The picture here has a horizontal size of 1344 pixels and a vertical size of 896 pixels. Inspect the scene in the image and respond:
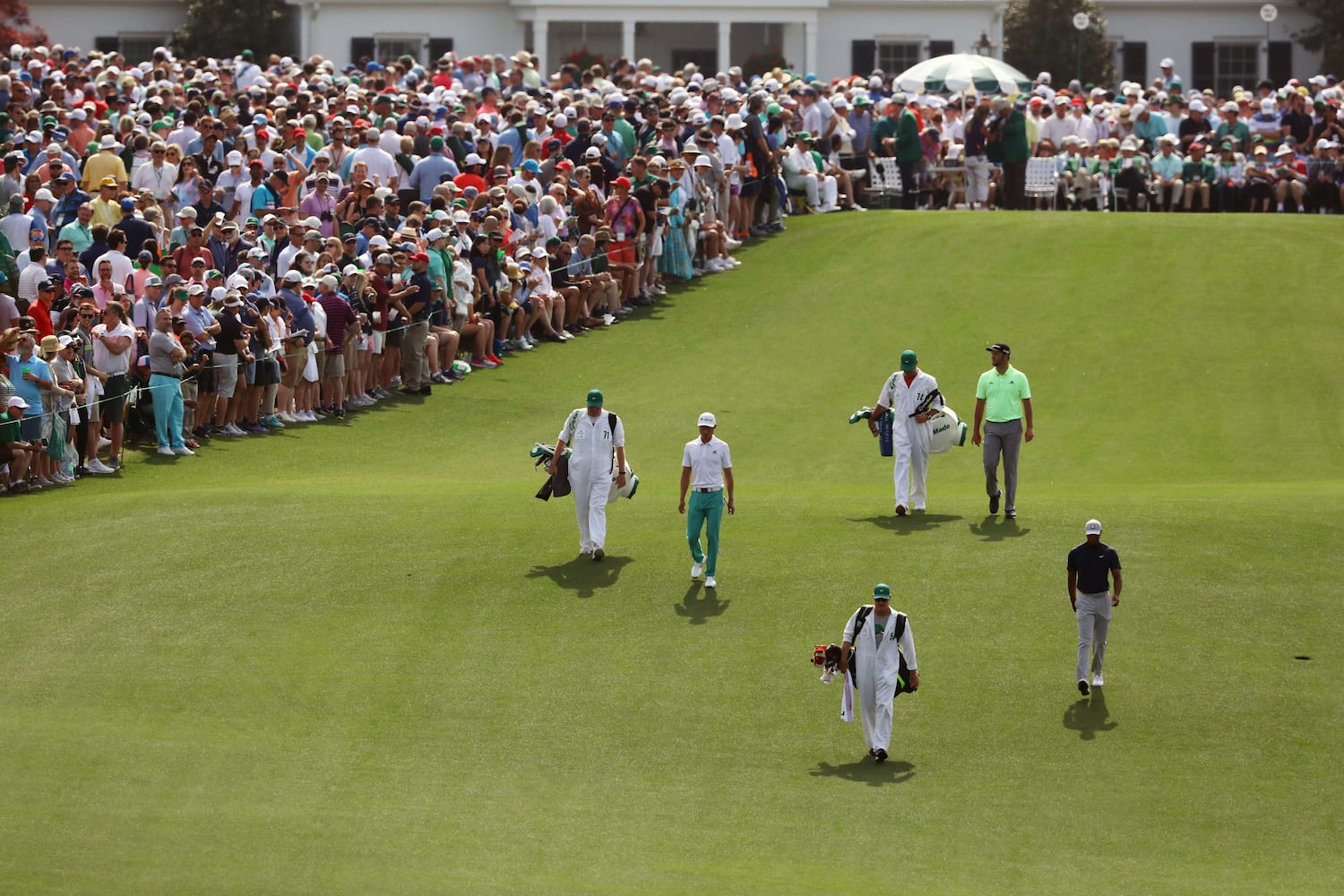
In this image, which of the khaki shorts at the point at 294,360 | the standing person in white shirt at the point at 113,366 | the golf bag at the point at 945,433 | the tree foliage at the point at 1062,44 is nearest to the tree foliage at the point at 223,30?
the tree foliage at the point at 1062,44

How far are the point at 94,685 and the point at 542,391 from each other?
1385 cm

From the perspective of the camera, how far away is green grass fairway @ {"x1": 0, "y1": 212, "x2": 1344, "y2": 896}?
16.7 meters

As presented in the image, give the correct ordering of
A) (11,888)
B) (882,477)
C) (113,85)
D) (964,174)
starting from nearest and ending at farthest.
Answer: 1. (11,888)
2. (882,477)
3. (113,85)
4. (964,174)

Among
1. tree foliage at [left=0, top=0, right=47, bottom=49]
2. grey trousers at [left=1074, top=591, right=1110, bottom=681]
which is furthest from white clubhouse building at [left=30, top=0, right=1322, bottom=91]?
grey trousers at [left=1074, top=591, right=1110, bottom=681]

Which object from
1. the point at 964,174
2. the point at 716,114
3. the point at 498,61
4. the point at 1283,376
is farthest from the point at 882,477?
the point at 498,61

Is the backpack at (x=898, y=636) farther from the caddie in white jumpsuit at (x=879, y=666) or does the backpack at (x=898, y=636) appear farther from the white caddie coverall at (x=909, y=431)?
the white caddie coverall at (x=909, y=431)

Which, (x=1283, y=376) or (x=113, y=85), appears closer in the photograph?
(x=1283, y=376)

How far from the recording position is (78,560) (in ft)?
75.6

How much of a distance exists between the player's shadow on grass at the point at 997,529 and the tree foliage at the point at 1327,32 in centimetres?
4160

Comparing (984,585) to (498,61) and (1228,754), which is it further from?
(498,61)

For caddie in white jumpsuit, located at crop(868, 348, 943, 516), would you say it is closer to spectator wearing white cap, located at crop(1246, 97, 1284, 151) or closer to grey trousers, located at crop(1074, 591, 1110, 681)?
grey trousers, located at crop(1074, 591, 1110, 681)

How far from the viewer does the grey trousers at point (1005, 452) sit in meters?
24.9

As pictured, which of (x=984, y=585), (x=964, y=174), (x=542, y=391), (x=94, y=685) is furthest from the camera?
(x=964, y=174)

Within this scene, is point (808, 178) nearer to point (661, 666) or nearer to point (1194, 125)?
point (1194, 125)
